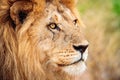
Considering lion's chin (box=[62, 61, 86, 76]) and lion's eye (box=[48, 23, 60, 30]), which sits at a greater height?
lion's eye (box=[48, 23, 60, 30])

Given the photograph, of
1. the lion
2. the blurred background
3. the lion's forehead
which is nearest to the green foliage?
the blurred background

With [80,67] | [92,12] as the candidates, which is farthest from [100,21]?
[80,67]

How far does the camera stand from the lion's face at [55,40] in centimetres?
526

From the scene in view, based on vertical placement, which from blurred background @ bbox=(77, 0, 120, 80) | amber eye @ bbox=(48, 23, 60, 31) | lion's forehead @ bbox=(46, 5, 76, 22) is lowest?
blurred background @ bbox=(77, 0, 120, 80)

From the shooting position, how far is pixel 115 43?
10.5 metres

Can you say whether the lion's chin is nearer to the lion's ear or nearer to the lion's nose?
the lion's nose

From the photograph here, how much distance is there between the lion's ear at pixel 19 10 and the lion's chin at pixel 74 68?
2.01 ft

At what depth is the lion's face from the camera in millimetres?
5258

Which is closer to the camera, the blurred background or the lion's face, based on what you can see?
the lion's face

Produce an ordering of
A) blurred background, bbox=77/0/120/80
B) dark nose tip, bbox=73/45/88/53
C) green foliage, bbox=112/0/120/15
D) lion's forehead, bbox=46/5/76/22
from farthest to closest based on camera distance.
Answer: green foliage, bbox=112/0/120/15 < blurred background, bbox=77/0/120/80 < lion's forehead, bbox=46/5/76/22 < dark nose tip, bbox=73/45/88/53

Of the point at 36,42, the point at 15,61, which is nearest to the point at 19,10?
the point at 36,42

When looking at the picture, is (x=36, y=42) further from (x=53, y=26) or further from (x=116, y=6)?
(x=116, y=6)

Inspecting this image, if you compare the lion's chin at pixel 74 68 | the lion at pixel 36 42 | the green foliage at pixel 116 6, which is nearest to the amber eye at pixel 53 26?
the lion at pixel 36 42

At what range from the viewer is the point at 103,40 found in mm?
10453
